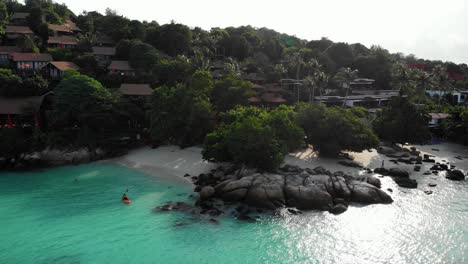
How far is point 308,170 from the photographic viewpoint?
39500 mm

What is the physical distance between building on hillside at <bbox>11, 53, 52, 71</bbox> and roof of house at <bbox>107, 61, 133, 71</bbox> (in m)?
11.9

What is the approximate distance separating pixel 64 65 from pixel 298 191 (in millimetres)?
56011

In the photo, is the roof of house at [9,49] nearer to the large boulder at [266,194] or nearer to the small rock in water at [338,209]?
the large boulder at [266,194]

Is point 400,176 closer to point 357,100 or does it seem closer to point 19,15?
point 357,100

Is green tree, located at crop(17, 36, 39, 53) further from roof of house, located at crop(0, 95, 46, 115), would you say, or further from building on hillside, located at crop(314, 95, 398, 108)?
building on hillside, located at crop(314, 95, 398, 108)

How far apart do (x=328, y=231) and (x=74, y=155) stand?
126 ft

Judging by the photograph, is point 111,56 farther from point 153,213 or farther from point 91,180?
point 153,213

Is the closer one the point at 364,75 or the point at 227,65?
the point at 227,65

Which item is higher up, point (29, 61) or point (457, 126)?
point (29, 61)

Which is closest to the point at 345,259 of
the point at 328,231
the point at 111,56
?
the point at 328,231

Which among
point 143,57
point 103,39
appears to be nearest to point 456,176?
point 143,57

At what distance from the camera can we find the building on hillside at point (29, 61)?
219 ft

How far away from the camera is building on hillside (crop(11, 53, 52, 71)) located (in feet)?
219

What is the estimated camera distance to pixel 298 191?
3378cm
